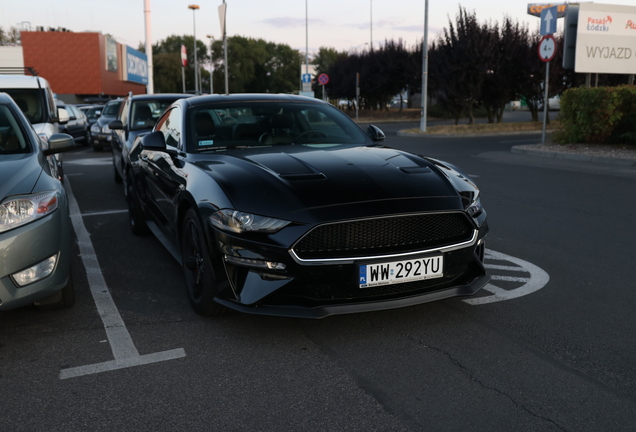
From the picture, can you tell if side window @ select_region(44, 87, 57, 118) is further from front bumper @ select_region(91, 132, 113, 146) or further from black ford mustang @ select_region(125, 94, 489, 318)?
black ford mustang @ select_region(125, 94, 489, 318)

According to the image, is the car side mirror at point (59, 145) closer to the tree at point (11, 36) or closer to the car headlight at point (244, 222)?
the car headlight at point (244, 222)

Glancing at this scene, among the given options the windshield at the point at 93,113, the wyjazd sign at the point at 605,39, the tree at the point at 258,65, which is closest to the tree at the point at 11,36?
the tree at the point at 258,65

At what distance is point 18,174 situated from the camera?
4059mm

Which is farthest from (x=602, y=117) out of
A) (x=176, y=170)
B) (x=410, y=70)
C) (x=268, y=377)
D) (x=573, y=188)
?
(x=410, y=70)

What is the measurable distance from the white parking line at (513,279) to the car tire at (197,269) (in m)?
1.79

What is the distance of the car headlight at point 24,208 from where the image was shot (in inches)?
146

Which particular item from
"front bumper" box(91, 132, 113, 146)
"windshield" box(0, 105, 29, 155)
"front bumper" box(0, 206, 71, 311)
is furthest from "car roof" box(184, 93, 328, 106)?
"front bumper" box(91, 132, 113, 146)

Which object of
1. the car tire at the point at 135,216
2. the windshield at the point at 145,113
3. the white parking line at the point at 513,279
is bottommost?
the white parking line at the point at 513,279

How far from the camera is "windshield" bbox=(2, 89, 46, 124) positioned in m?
11.1

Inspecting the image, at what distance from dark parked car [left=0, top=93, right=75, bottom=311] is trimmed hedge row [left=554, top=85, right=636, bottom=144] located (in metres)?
14.7

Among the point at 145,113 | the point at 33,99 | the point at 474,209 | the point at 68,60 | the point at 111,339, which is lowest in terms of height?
the point at 111,339

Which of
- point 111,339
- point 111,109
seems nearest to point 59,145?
point 111,339

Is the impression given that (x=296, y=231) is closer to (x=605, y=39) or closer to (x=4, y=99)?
(x=4, y=99)

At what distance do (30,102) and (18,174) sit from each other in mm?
8113
